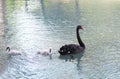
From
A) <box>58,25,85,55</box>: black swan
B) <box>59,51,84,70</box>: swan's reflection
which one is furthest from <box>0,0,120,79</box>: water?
<box>58,25,85,55</box>: black swan

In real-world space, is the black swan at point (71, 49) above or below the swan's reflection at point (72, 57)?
above

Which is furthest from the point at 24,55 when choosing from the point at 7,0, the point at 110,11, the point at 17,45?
the point at 7,0

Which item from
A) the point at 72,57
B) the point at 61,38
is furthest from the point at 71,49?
the point at 61,38

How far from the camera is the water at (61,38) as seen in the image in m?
9.60

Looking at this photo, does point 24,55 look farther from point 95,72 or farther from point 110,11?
point 110,11

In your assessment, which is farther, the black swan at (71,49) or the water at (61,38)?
the black swan at (71,49)

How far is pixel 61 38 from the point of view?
511 inches

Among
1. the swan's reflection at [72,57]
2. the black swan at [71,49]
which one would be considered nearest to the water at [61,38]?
the swan's reflection at [72,57]

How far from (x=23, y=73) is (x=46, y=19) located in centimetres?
769

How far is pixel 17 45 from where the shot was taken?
39.4ft

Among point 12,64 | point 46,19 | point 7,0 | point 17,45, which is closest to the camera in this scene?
point 12,64

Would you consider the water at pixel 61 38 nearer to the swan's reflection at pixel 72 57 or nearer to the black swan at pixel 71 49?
the swan's reflection at pixel 72 57

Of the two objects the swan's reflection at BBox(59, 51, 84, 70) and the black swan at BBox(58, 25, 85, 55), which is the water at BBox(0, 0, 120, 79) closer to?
the swan's reflection at BBox(59, 51, 84, 70)

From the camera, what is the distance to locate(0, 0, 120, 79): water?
9.60m
